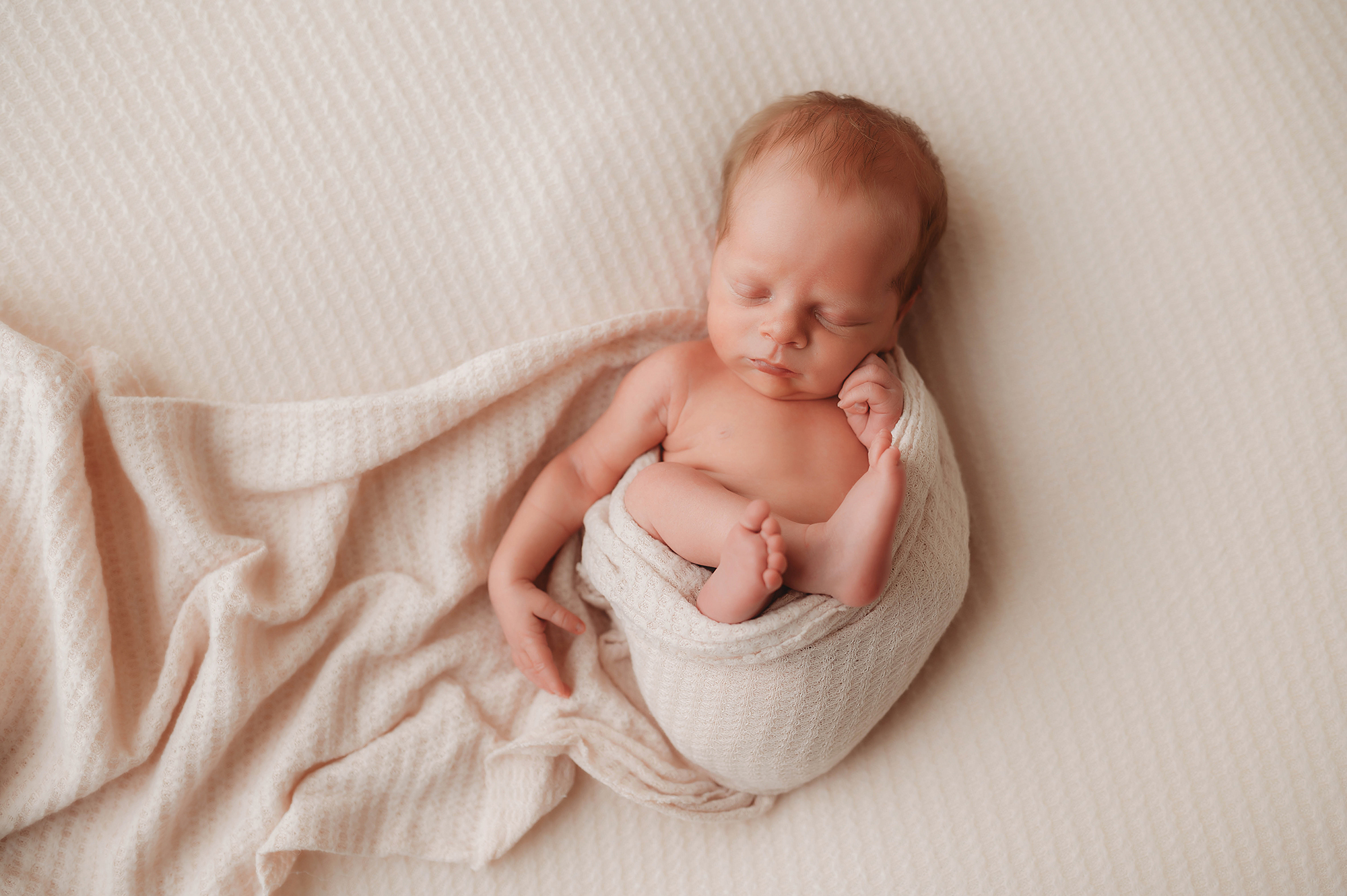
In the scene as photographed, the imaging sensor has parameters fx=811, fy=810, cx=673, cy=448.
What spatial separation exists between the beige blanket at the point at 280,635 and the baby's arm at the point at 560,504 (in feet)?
0.16

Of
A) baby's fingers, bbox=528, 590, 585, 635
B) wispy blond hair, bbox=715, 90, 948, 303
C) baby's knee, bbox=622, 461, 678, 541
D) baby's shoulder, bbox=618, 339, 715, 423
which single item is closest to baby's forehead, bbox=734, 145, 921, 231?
wispy blond hair, bbox=715, 90, 948, 303

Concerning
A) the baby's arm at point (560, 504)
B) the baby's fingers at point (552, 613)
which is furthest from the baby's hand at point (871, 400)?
the baby's fingers at point (552, 613)

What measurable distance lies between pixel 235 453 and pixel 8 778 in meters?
0.48

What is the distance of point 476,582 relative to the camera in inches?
46.0

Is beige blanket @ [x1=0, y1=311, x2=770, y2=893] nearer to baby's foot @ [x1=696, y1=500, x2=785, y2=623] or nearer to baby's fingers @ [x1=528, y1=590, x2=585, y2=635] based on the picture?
baby's fingers @ [x1=528, y1=590, x2=585, y2=635]

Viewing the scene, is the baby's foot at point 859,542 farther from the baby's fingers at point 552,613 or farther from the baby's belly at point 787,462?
the baby's fingers at point 552,613

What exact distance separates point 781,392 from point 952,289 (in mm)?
346

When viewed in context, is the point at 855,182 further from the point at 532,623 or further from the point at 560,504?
the point at 532,623

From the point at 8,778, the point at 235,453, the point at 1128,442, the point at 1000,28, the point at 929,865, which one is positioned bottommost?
the point at 929,865

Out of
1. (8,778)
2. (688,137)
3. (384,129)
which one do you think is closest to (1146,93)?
(688,137)

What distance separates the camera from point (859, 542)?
879 mm

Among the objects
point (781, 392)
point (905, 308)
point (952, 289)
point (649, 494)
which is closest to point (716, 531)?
point (649, 494)

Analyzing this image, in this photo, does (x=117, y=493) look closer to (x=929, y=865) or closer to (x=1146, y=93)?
(x=929, y=865)

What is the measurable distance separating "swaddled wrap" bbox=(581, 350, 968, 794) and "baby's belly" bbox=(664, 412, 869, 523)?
0.09 metres
